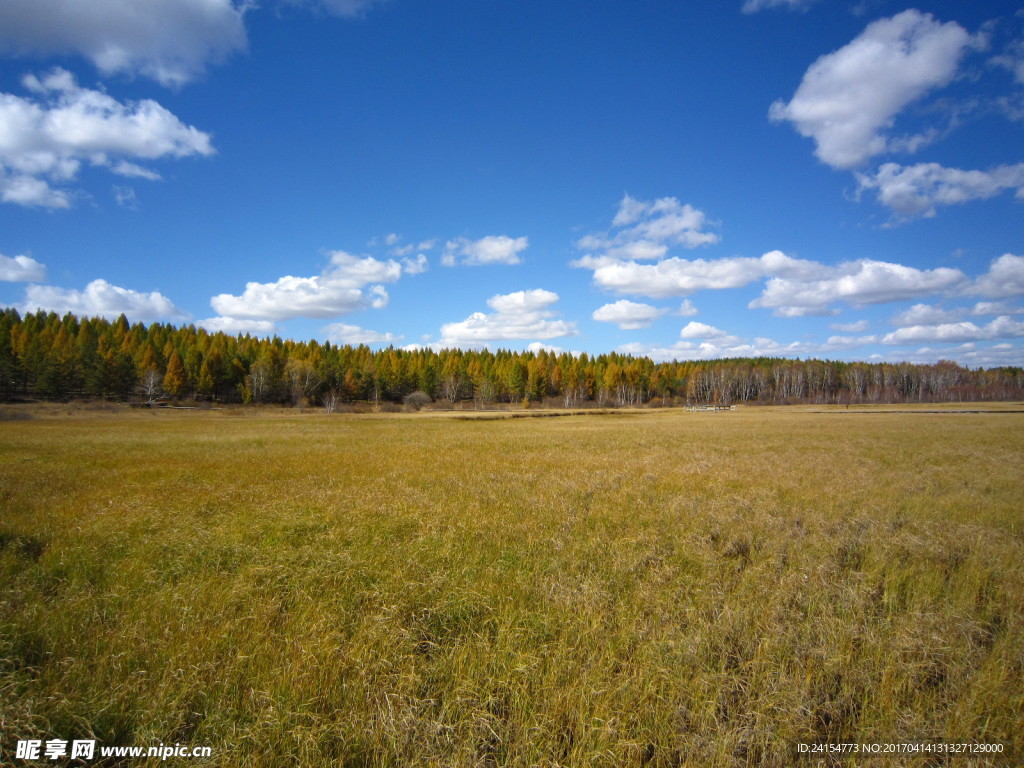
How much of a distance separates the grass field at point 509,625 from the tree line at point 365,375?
260 feet

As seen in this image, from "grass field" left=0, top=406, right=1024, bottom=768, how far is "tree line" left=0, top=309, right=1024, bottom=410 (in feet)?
260

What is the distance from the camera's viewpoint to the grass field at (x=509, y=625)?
A: 4.12m

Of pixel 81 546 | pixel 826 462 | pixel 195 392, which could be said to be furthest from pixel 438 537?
pixel 195 392

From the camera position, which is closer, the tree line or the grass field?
the grass field

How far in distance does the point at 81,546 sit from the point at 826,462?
25.6m

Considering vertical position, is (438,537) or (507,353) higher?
(507,353)

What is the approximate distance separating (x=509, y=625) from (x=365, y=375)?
11560cm

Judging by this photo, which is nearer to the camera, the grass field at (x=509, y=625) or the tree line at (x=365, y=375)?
the grass field at (x=509, y=625)

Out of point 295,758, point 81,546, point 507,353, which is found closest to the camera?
point 295,758

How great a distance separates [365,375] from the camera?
4520 inches

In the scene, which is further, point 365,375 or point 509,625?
point 365,375

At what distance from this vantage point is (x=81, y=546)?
8.56 m

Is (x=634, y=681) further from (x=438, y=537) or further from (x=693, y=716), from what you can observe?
(x=438, y=537)

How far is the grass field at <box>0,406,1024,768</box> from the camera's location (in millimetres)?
4121
